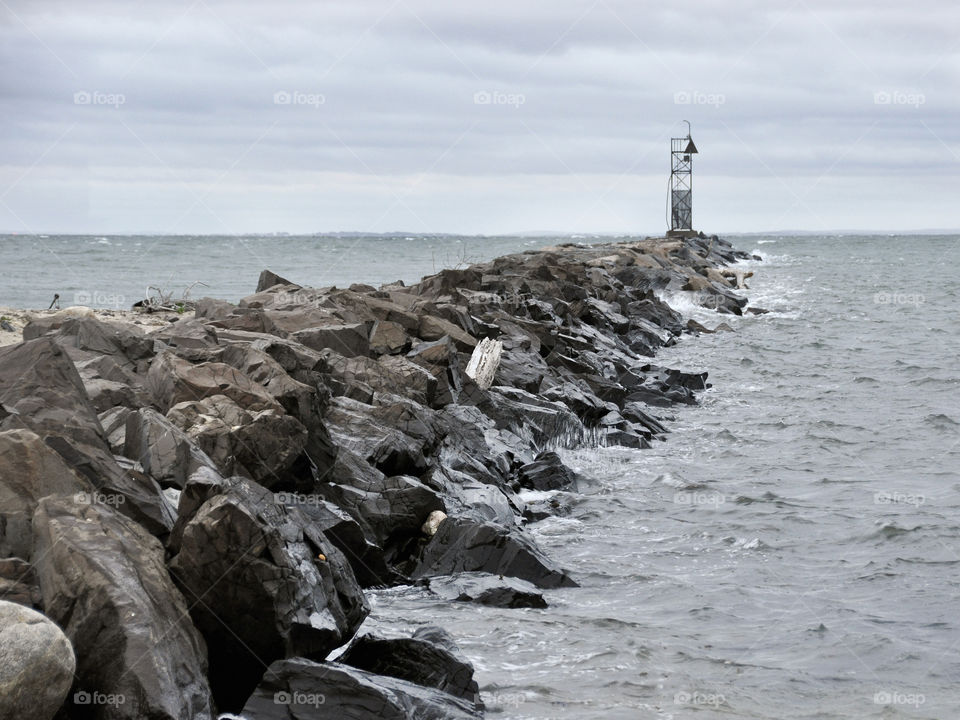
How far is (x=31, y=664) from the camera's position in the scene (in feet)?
17.2

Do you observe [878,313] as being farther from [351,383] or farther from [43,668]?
[43,668]

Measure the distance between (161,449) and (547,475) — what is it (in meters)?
5.90

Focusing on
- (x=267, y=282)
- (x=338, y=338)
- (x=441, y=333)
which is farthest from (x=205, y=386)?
(x=267, y=282)

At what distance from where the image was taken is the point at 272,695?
6.20 m

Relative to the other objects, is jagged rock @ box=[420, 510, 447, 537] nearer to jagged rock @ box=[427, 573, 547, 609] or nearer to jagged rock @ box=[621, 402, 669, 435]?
jagged rock @ box=[427, 573, 547, 609]

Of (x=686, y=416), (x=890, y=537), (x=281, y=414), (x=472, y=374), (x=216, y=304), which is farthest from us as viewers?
(x=686, y=416)

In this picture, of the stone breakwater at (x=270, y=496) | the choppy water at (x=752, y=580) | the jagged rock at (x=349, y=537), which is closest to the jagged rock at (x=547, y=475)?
the stone breakwater at (x=270, y=496)

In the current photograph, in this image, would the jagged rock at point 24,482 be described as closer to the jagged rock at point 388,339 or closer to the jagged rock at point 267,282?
the jagged rock at point 388,339

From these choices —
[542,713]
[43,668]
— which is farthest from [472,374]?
[43,668]

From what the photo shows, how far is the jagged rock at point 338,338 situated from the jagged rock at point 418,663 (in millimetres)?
7446

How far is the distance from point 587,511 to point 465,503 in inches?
82.6

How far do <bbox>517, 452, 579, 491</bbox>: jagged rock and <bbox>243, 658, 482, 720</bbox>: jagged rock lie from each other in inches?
260

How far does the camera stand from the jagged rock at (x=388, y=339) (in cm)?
1555

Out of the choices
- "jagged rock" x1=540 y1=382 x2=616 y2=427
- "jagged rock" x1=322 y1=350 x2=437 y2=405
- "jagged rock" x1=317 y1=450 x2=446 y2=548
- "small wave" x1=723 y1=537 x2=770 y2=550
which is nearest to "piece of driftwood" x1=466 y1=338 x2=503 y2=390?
"jagged rock" x1=540 y1=382 x2=616 y2=427
